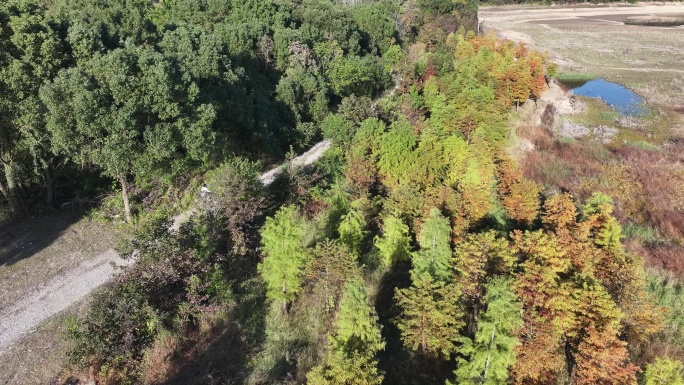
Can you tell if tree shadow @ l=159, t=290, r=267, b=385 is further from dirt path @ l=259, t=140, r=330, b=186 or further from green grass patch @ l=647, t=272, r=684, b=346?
green grass patch @ l=647, t=272, r=684, b=346

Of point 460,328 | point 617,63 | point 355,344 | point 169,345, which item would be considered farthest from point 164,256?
point 617,63

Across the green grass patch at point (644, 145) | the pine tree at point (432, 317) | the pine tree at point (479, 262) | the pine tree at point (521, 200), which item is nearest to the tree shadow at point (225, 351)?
the pine tree at point (432, 317)

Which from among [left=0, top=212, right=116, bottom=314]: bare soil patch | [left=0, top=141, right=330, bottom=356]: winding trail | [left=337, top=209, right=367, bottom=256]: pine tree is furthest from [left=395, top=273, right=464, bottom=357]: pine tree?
[left=0, top=212, right=116, bottom=314]: bare soil patch

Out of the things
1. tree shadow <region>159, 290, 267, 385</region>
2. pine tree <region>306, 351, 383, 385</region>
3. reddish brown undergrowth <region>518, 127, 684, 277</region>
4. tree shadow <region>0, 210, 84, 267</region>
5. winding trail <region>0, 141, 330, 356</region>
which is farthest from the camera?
reddish brown undergrowth <region>518, 127, 684, 277</region>

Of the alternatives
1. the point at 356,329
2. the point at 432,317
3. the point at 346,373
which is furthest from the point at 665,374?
the point at 346,373

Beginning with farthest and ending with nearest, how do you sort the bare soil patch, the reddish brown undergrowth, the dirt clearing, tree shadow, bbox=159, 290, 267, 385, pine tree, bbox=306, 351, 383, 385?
the dirt clearing < the reddish brown undergrowth < the bare soil patch < tree shadow, bbox=159, 290, 267, 385 < pine tree, bbox=306, 351, 383, 385

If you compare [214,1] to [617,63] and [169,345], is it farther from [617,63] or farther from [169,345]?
[617,63]

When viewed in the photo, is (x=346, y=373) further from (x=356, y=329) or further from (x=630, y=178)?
(x=630, y=178)
